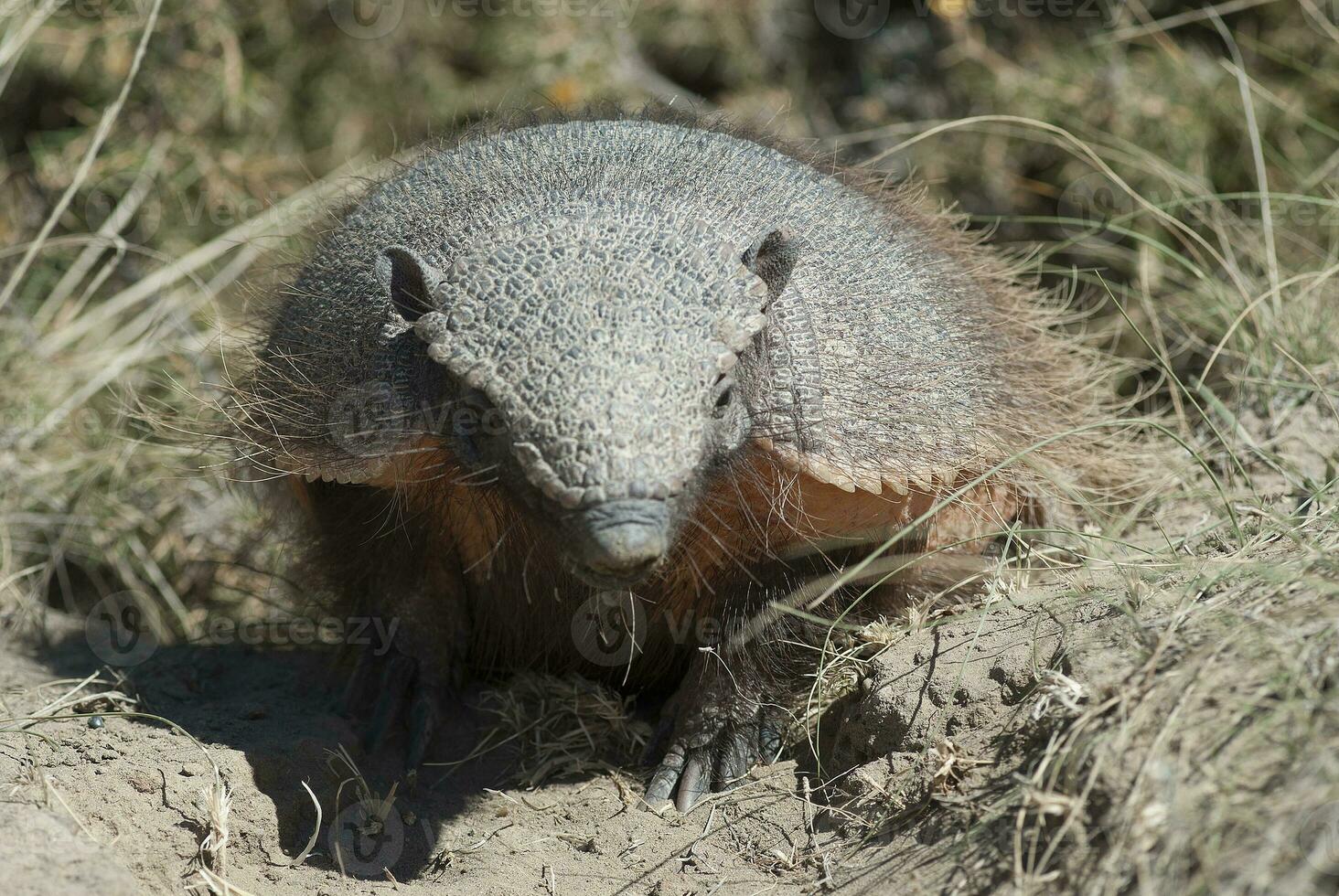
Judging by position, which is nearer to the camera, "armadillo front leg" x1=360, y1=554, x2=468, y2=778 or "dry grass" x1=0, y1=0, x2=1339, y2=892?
"dry grass" x1=0, y1=0, x2=1339, y2=892

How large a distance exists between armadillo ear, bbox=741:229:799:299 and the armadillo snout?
799 mm

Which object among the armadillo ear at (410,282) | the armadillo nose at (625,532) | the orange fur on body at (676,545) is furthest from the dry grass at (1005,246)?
the armadillo ear at (410,282)

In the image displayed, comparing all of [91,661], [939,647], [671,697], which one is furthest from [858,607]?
[91,661]

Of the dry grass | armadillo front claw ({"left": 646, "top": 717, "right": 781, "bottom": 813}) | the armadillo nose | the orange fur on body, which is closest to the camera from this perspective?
the dry grass

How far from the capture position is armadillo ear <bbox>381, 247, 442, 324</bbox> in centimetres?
319

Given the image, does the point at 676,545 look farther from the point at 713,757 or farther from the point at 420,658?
the point at 420,658

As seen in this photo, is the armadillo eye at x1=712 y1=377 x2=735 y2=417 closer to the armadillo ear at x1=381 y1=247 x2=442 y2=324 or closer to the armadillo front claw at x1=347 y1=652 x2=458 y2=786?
the armadillo ear at x1=381 y1=247 x2=442 y2=324

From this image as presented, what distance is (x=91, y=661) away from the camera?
15.0 ft

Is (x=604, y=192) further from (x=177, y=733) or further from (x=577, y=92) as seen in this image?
(x=577, y=92)

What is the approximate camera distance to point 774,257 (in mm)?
3271

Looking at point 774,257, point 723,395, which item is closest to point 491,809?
point 723,395

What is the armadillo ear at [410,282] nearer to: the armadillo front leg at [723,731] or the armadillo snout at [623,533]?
the armadillo snout at [623,533]

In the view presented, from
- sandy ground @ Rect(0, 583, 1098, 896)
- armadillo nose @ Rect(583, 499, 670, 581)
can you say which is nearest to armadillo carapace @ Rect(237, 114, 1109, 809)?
armadillo nose @ Rect(583, 499, 670, 581)

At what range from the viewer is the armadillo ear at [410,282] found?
3188mm
